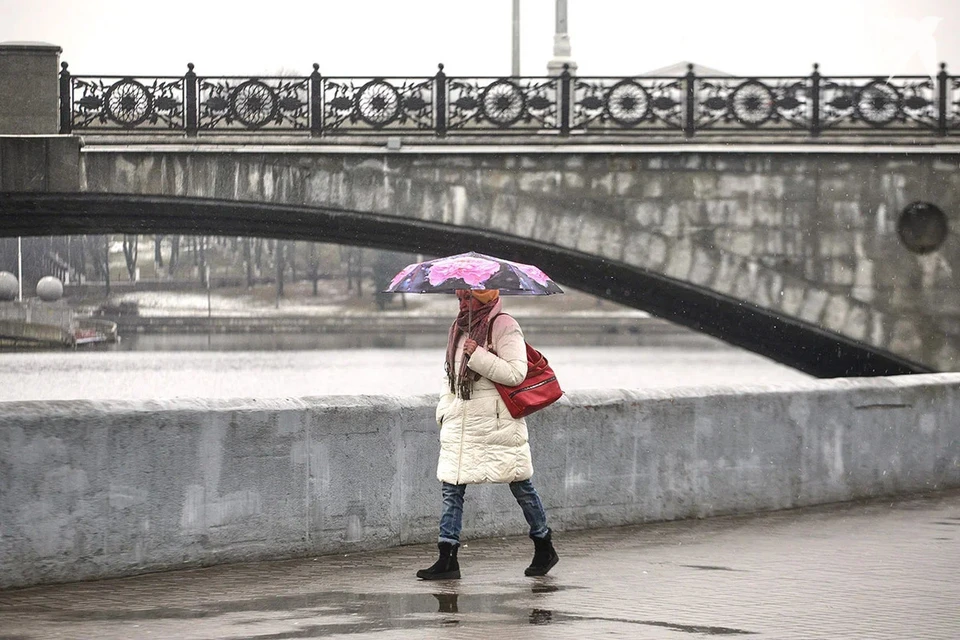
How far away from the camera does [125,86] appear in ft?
65.6

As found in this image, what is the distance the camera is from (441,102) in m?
19.9

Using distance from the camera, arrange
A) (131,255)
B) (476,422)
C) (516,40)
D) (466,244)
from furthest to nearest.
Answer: (131,255)
(516,40)
(466,244)
(476,422)

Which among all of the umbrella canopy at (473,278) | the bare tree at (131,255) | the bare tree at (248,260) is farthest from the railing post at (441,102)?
the bare tree at (248,260)

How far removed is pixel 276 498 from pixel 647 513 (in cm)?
242

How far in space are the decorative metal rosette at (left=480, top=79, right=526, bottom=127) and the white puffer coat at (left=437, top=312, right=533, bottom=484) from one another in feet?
43.3

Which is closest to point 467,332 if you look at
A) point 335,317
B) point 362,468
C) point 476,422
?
point 476,422

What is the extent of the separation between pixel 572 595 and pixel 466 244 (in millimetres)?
15400

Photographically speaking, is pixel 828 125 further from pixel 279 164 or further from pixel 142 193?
pixel 142 193

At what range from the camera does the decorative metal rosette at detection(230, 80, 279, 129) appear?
19.9 meters

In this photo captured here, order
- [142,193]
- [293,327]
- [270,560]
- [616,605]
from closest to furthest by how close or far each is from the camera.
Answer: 1. [616,605]
2. [270,560]
3. [142,193]
4. [293,327]

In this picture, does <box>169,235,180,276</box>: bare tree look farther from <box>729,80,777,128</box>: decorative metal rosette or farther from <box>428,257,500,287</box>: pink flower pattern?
<box>428,257,500,287</box>: pink flower pattern

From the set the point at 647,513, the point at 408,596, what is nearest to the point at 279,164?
the point at 647,513

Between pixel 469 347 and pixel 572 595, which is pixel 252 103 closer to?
pixel 469 347

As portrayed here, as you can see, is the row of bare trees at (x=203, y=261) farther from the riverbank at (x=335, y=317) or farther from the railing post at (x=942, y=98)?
the railing post at (x=942, y=98)
